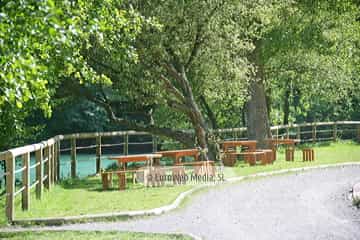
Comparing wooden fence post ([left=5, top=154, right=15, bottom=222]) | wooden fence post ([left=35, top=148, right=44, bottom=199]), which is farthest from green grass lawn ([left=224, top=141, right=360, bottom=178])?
wooden fence post ([left=5, top=154, right=15, bottom=222])

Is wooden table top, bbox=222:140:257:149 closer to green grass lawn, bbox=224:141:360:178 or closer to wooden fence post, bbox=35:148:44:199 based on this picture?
green grass lawn, bbox=224:141:360:178

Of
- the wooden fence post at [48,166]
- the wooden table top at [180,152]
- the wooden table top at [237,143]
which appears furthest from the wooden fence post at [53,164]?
the wooden table top at [237,143]

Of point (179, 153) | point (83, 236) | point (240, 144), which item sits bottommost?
point (83, 236)

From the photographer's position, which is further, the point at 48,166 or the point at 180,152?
the point at 180,152

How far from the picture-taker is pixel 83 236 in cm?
898

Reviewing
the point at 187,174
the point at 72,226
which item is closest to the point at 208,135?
the point at 187,174

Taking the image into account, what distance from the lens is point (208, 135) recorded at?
62.1ft

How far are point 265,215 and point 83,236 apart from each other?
130 inches

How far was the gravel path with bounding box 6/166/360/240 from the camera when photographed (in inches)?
375

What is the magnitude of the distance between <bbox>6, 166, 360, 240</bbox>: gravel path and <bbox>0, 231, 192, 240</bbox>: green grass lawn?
0.54 meters

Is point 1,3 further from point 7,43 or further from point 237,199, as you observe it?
point 237,199

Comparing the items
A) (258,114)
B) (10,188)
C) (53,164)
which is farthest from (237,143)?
(10,188)

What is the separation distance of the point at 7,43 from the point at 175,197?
682cm

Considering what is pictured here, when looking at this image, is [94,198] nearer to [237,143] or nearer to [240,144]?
[237,143]
